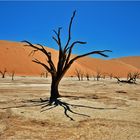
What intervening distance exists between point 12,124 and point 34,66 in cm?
6829

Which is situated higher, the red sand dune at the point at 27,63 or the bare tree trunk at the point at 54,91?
the red sand dune at the point at 27,63

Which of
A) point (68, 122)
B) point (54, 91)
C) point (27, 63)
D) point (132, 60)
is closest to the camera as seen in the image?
point (68, 122)

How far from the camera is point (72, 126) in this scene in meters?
7.82

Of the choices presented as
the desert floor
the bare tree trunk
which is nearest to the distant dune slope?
the bare tree trunk

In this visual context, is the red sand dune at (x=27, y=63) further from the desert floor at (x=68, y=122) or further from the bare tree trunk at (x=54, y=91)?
the desert floor at (x=68, y=122)

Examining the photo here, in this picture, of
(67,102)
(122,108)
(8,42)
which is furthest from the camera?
(8,42)

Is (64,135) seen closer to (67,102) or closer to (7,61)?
(67,102)

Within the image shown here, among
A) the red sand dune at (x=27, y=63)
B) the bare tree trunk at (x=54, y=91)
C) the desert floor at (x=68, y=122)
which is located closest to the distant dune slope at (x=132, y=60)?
the red sand dune at (x=27, y=63)

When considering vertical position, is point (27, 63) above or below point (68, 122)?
above

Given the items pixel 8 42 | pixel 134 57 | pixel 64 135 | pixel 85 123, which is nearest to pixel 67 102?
pixel 85 123

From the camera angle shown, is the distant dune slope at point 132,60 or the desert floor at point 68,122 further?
the distant dune slope at point 132,60

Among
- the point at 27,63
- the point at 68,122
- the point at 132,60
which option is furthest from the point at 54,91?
the point at 132,60

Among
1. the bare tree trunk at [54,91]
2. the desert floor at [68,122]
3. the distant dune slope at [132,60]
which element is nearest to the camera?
the desert floor at [68,122]

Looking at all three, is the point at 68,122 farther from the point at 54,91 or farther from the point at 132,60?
the point at 132,60
